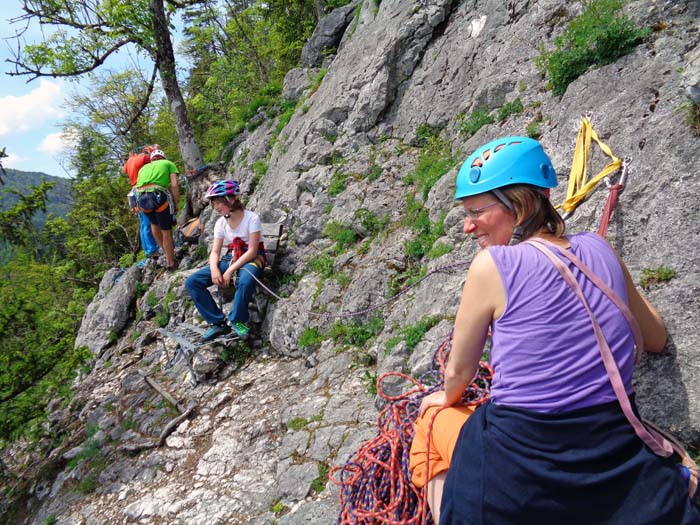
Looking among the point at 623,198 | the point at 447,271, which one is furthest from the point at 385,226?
the point at 623,198

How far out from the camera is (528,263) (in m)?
1.87

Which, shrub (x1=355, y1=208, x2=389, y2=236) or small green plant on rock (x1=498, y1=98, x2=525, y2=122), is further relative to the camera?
shrub (x1=355, y1=208, x2=389, y2=236)

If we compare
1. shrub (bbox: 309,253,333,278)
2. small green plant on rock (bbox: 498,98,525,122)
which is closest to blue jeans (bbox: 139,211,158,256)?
shrub (bbox: 309,253,333,278)

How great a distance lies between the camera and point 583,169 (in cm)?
364

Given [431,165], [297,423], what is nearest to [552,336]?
[297,423]

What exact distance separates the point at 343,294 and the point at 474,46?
4.50 metres

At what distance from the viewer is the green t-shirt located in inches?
376

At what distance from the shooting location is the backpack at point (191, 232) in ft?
36.6

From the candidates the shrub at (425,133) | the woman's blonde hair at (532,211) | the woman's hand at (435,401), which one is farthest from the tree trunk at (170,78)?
the woman's blonde hair at (532,211)

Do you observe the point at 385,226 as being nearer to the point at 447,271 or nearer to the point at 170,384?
the point at 447,271

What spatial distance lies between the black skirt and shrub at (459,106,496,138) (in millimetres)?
4805

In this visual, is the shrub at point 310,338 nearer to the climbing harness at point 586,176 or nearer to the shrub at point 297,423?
the shrub at point 297,423

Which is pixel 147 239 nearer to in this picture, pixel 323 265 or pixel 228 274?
pixel 228 274

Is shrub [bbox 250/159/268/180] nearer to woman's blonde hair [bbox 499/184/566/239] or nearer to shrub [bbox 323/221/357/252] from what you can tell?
shrub [bbox 323/221/357/252]
